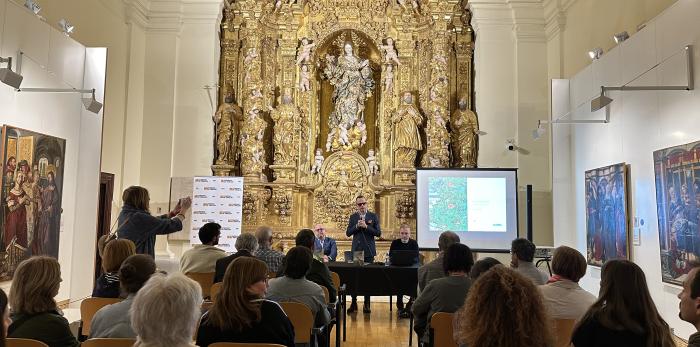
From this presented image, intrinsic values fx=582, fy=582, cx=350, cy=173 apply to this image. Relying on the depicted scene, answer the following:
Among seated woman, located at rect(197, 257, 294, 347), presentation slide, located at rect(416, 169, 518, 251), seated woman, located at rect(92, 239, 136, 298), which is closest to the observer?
seated woman, located at rect(197, 257, 294, 347)

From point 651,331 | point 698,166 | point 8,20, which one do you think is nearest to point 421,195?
point 698,166

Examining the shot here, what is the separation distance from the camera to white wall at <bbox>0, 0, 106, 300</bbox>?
611cm

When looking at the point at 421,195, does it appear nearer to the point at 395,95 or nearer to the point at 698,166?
the point at 395,95

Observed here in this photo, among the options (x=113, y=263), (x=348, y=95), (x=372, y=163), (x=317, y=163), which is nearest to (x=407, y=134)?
(x=372, y=163)

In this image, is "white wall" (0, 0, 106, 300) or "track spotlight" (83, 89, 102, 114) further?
"track spotlight" (83, 89, 102, 114)

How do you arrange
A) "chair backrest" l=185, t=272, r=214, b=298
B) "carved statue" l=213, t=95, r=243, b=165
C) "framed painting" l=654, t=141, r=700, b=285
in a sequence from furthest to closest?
"carved statue" l=213, t=95, r=243, b=165 < "framed painting" l=654, t=141, r=700, b=285 < "chair backrest" l=185, t=272, r=214, b=298

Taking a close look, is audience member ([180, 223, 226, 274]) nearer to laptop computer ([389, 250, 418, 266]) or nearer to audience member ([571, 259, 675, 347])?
laptop computer ([389, 250, 418, 266])

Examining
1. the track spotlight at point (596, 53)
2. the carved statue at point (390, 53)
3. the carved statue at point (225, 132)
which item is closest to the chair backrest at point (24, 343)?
the track spotlight at point (596, 53)

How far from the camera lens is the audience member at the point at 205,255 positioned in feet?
16.3

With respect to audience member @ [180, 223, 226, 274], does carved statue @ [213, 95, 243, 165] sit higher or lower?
higher

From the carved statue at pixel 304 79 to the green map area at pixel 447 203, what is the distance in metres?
3.43

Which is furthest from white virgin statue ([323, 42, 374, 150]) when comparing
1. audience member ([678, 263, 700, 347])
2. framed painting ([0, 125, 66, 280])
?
audience member ([678, 263, 700, 347])

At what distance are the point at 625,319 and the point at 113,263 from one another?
2815 millimetres

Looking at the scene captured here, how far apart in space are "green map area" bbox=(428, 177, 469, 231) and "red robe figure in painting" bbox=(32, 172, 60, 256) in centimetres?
535
